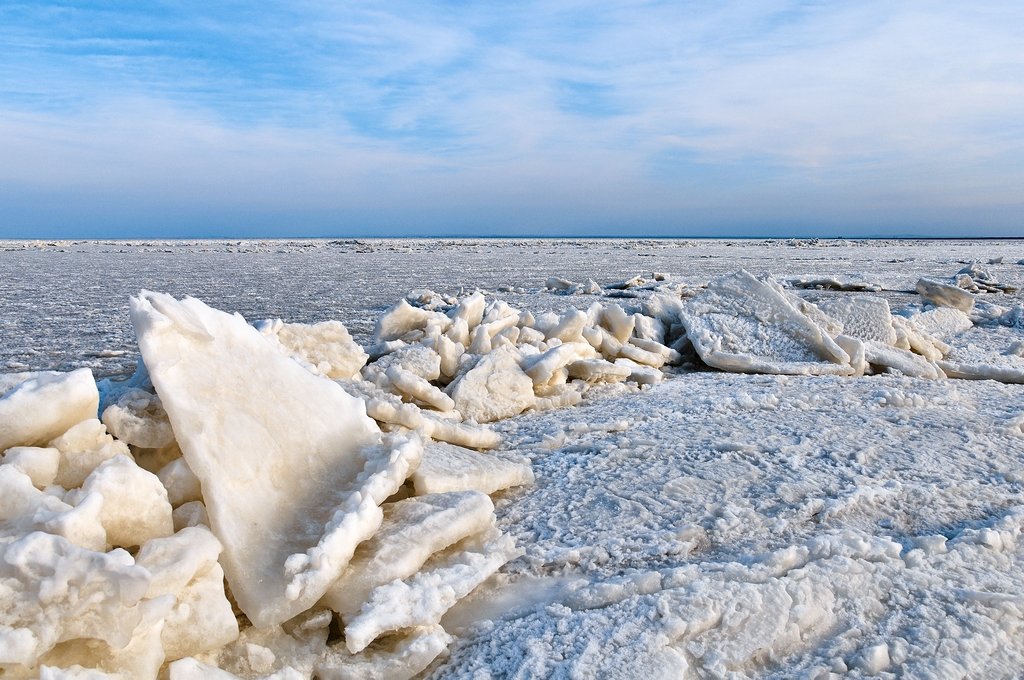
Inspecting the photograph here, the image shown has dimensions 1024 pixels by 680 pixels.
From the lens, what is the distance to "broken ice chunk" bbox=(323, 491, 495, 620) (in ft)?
5.90

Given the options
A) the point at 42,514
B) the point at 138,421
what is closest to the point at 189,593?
the point at 42,514

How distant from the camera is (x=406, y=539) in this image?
6.52 ft

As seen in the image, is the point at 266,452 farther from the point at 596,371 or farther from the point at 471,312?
the point at 471,312

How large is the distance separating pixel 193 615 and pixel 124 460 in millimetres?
432

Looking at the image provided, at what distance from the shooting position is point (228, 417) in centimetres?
210

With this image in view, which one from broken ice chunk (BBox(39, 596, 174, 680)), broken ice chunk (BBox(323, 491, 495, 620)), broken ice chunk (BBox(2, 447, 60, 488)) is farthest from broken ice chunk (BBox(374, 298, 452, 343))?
broken ice chunk (BBox(39, 596, 174, 680))

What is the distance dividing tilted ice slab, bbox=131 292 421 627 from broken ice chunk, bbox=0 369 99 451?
0.57 ft

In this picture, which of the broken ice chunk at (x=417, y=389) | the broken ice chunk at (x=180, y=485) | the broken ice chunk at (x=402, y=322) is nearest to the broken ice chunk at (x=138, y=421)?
the broken ice chunk at (x=180, y=485)

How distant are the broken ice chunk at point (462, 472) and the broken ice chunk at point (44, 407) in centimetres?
91

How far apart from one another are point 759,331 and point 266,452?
4033 mm

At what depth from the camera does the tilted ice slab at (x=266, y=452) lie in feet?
5.84

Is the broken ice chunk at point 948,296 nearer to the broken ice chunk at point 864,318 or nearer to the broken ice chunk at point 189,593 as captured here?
the broken ice chunk at point 864,318

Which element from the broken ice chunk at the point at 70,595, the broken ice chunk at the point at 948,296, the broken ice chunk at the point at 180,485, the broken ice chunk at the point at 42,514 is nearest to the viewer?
the broken ice chunk at the point at 70,595

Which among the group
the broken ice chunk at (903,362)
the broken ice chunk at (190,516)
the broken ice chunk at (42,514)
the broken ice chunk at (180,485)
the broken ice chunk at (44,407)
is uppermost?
the broken ice chunk at (44,407)
